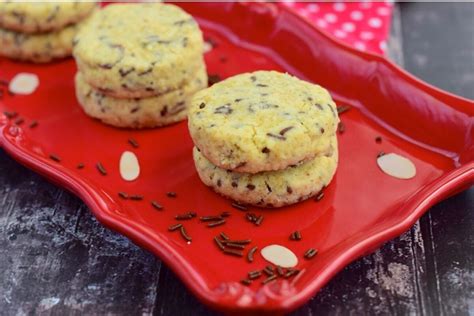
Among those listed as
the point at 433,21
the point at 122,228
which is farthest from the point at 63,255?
the point at 433,21

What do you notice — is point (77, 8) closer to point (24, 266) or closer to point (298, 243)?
point (24, 266)

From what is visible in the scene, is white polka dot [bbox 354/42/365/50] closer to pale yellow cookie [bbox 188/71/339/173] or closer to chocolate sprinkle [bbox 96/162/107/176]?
pale yellow cookie [bbox 188/71/339/173]

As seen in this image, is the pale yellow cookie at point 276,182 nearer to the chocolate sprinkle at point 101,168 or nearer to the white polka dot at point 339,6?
the chocolate sprinkle at point 101,168

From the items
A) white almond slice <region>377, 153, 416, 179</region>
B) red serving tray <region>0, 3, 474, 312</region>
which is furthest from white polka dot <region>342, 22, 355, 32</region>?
white almond slice <region>377, 153, 416, 179</region>

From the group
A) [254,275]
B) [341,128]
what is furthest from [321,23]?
[254,275]

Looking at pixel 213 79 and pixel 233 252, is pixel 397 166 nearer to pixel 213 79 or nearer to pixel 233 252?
pixel 233 252
